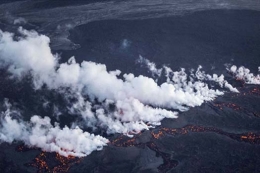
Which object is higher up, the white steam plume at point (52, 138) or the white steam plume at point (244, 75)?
the white steam plume at point (244, 75)

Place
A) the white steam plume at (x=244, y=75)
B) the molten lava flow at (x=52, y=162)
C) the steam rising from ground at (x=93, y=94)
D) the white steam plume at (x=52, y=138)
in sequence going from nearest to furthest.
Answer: the molten lava flow at (x=52, y=162) → the white steam plume at (x=52, y=138) → the steam rising from ground at (x=93, y=94) → the white steam plume at (x=244, y=75)

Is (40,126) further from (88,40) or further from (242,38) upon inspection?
(242,38)

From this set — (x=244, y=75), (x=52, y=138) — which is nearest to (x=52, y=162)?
(x=52, y=138)

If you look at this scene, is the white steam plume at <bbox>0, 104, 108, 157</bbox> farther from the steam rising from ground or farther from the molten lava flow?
the molten lava flow

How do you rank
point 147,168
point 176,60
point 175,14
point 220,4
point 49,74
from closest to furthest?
point 147,168 → point 49,74 → point 176,60 → point 175,14 → point 220,4

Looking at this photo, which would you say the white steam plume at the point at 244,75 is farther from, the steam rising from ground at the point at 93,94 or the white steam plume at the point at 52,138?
the white steam plume at the point at 52,138

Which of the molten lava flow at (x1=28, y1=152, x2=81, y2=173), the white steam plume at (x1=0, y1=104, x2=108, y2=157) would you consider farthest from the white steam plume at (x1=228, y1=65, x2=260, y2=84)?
the molten lava flow at (x1=28, y1=152, x2=81, y2=173)

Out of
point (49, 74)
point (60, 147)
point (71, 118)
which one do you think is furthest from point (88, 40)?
point (60, 147)

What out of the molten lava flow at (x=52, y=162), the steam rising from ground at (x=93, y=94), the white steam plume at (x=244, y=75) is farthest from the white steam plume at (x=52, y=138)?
the white steam plume at (x=244, y=75)

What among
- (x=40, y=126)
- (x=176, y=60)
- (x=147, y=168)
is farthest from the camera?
(x=176, y=60)
